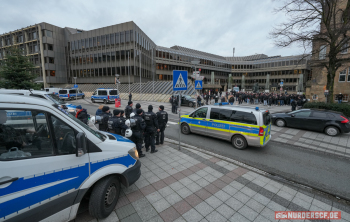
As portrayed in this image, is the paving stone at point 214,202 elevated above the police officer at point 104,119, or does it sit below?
below

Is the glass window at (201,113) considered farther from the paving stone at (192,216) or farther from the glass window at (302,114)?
the glass window at (302,114)

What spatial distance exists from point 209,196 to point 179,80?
4154mm

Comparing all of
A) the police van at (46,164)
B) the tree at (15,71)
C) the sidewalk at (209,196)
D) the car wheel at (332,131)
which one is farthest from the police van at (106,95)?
the car wheel at (332,131)

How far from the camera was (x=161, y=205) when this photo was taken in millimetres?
3490

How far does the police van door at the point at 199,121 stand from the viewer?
8.06 meters

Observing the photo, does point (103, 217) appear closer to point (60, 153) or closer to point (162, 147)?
point (60, 153)

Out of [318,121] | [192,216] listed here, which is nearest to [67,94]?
[192,216]

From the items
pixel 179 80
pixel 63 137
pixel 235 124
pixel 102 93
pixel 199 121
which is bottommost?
pixel 199 121

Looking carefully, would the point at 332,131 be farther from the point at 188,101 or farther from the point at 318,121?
the point at 188,101

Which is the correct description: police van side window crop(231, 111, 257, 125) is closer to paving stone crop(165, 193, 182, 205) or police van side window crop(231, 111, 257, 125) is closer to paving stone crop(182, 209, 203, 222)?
paving stone crop(165, 193, 182, 205)

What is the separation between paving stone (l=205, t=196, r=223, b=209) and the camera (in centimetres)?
353

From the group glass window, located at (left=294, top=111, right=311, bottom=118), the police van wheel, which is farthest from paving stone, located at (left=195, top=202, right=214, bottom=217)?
glass window, located at (left=294, top=111, right=311, bottom=118)

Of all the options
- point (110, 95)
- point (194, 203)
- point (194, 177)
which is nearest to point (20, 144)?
point (194, 203)

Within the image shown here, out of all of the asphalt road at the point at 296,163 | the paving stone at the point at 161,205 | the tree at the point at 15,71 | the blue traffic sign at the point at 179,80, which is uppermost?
the tree at the point at 15,71
